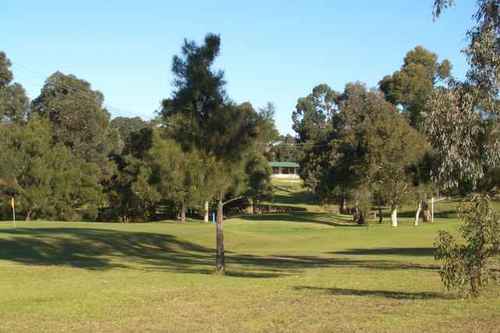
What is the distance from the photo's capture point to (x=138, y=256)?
107 feet

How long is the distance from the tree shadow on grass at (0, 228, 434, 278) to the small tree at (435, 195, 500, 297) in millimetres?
9142

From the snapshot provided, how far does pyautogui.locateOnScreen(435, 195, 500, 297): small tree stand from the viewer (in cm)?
1264

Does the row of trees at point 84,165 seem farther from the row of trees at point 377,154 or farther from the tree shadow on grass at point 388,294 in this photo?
the tree shadow on grass at point 388,294

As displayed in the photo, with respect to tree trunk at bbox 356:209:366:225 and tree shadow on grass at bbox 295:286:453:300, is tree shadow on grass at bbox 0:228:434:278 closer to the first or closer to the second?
tree shadow on grass at bbox 295:286:453:300

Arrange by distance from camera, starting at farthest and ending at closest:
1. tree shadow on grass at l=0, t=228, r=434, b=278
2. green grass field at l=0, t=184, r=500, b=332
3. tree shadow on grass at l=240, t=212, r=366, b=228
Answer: tree shadow on grass at l=240, t=212, r=366, b=228, tree shadow on grass at l=0, t=228, r=434, b=278, green grass field at l=0, t=184, r=500, b=332

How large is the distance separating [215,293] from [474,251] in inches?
225

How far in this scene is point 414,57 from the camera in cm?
8012

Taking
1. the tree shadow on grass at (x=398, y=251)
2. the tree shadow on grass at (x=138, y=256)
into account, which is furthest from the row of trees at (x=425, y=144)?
the tree shadow on grass at (x=138, y=256)

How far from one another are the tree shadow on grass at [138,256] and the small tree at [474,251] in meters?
9.14

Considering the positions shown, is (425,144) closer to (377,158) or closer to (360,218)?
(377,158)

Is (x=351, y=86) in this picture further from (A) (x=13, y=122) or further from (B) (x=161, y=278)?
(B) (x=161, y=278)

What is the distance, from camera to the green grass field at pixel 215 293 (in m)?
10.7

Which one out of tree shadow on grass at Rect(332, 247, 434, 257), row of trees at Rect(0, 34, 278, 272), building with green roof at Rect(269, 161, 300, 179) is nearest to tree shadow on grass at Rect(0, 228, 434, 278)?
tree shadow on grass at Rect(332, 247, 434, 257)

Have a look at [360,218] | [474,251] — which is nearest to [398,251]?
[474,251]
